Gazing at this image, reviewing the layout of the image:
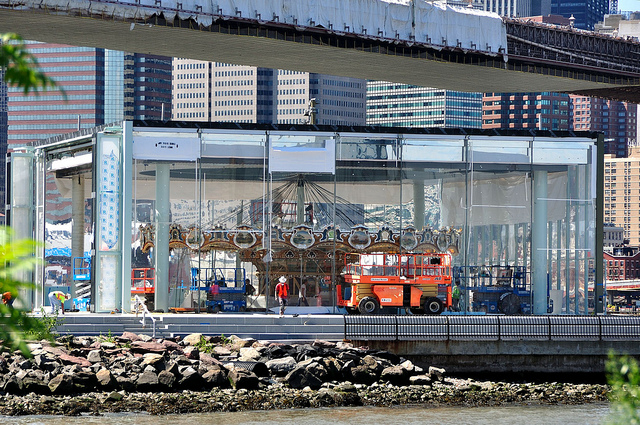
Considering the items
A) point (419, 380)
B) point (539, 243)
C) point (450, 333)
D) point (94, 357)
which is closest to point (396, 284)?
point (450, 333)

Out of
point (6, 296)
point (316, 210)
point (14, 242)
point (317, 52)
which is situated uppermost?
point (317, 52)

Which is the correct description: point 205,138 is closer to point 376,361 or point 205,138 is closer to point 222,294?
point 222,294

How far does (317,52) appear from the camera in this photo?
2790 inches

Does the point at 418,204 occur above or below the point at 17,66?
above

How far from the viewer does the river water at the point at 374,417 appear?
71.3ft

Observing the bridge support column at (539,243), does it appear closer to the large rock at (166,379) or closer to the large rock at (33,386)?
the large rock at (166,379)

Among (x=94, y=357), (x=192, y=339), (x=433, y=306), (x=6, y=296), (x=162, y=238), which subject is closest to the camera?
(x=6, y=296)

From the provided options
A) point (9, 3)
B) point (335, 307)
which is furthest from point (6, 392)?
point (9, 3)

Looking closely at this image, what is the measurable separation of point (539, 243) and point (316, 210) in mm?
7719

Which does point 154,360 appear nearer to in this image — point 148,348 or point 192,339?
point 148,348

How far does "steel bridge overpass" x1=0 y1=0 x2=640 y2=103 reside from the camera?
61.6m

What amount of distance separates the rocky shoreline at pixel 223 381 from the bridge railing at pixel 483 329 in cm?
99

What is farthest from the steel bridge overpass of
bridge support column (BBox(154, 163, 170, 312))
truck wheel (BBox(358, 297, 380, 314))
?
truck wheel (BBox(358, 297, 380, 314))

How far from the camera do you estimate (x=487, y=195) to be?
36.4 meters
